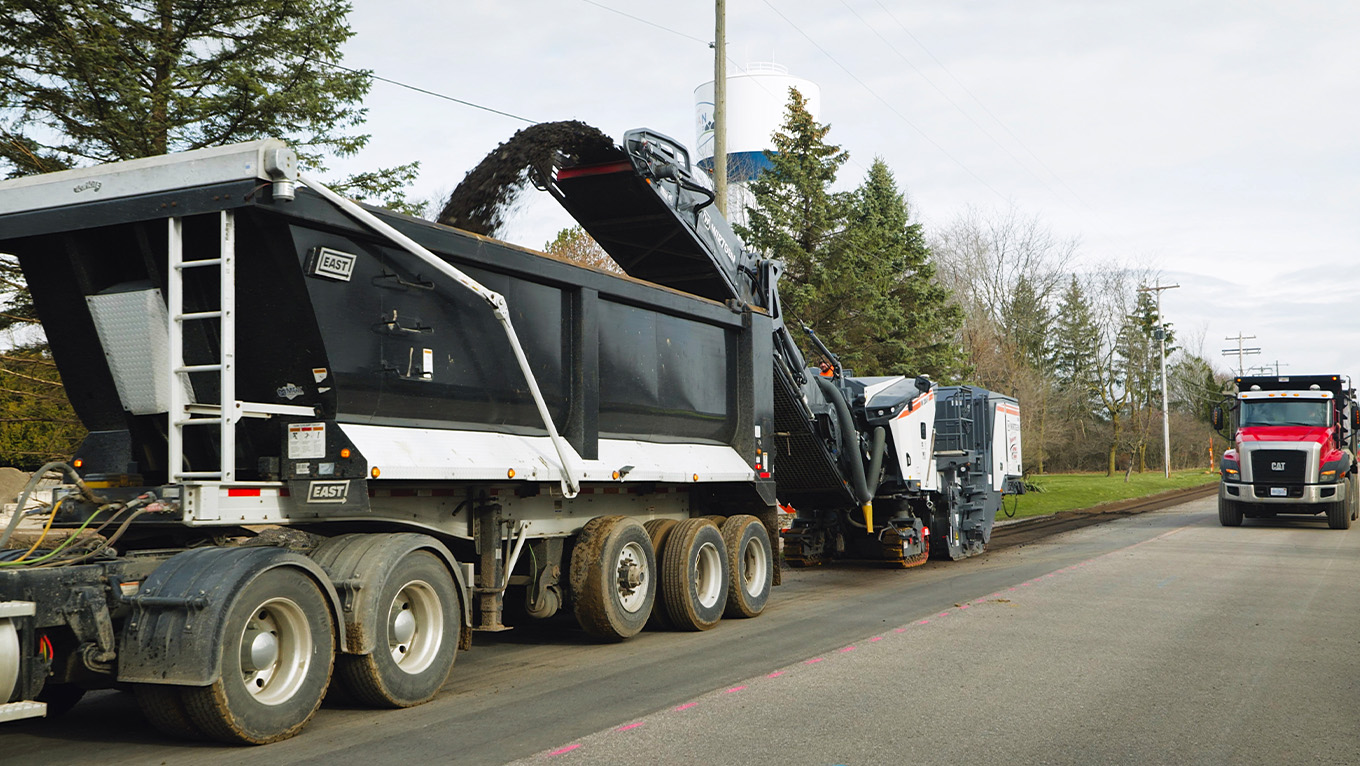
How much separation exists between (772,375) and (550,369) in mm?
3733

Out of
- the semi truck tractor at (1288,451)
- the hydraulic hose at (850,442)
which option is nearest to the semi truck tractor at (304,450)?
the hydraulic hose at (850,442)

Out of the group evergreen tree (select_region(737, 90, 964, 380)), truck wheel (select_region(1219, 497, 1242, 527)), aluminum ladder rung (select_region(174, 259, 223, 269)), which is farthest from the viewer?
evergreen tree (select_region(737, 90, 964, 380))

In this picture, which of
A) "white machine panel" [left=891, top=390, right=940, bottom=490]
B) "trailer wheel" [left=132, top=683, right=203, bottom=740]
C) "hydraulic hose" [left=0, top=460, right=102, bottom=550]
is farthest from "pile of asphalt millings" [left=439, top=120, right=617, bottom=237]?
"white machine panel" [left=891, top=390, right=940, bottom=490]

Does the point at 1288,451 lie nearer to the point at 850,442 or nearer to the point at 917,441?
the point at 917,441

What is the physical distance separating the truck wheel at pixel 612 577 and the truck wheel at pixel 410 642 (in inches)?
66.3

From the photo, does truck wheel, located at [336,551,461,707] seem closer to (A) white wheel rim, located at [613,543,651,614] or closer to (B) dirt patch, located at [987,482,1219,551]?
(A) white wheel rim, located at [613,543,651,614]

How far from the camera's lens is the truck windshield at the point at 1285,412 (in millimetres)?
21922

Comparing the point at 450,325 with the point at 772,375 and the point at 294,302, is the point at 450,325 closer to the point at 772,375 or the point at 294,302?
the point at 294,302

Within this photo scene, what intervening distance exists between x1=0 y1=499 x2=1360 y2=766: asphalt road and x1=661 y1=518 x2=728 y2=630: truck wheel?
0.74 ft

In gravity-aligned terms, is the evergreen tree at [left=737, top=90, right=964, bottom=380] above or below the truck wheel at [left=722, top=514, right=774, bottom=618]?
above

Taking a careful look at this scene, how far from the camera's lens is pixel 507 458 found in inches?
290

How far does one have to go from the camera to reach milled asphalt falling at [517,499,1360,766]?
5.42 metres

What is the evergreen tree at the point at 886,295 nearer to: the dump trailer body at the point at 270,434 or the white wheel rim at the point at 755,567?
the white wheel rim at the point at 755,567

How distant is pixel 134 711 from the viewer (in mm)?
6473
